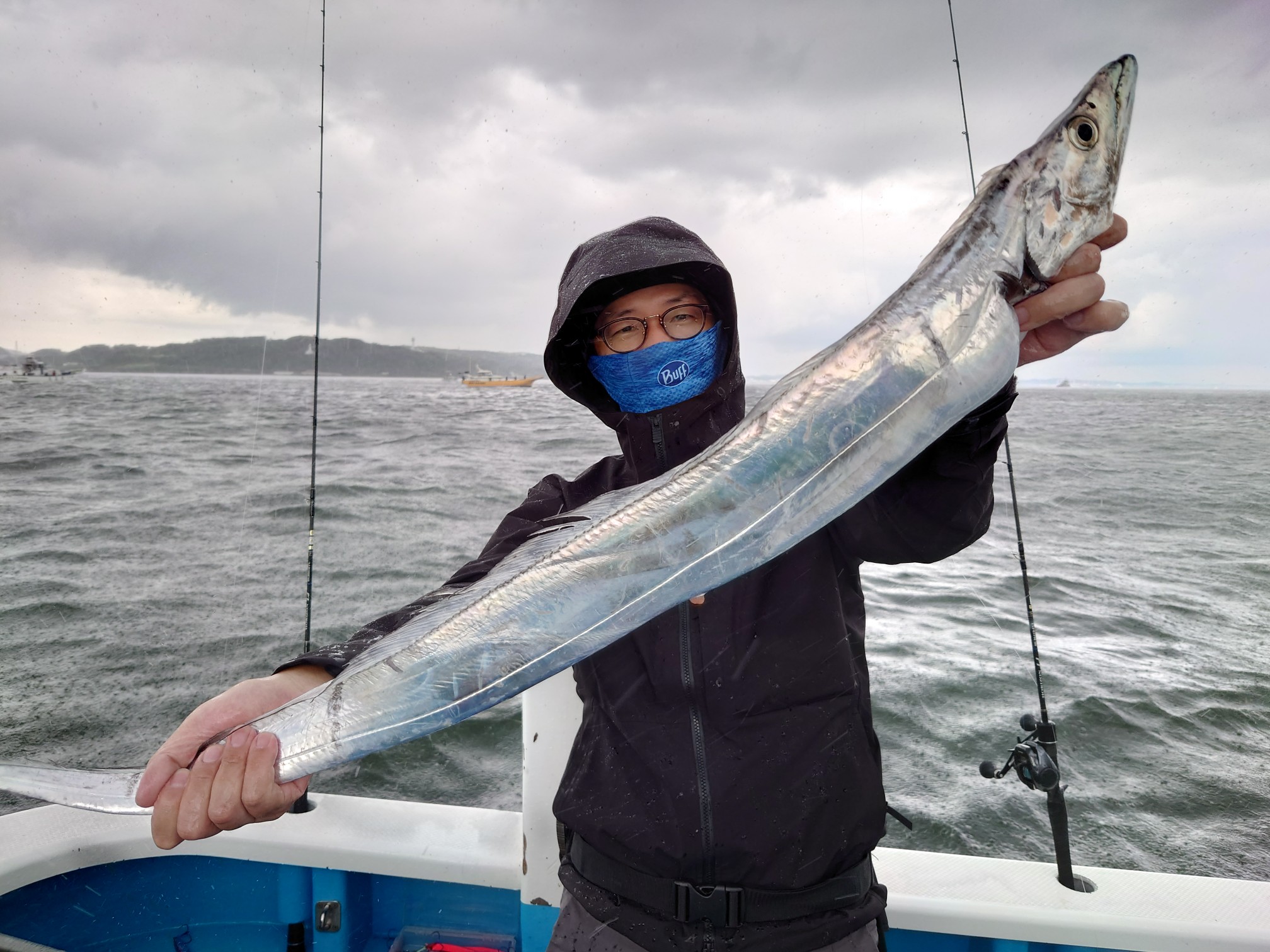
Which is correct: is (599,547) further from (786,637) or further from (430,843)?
(430,843)

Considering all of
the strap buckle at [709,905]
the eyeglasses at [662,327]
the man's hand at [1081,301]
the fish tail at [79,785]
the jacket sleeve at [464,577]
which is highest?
the eyeglasses at [662,327]

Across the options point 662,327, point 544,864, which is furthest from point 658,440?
point 544,864

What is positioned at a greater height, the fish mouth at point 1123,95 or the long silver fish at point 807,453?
the fish mouth at point 1123,95

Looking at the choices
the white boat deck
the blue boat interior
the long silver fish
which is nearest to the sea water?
the blue boat interior

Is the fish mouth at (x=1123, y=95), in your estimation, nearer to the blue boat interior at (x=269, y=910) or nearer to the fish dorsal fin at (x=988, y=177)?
the fish dorsal fin at (x=988, y=177)

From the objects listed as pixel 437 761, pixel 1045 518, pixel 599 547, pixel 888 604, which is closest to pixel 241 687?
pixel 599 547

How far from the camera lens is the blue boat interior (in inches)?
118

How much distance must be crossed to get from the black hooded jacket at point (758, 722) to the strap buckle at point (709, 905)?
0.02 m

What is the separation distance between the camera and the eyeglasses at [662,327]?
2.43 meters

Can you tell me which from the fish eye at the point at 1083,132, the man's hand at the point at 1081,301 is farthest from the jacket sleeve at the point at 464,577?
the fish eye at the point at 1083,132

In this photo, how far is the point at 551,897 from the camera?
2.67m

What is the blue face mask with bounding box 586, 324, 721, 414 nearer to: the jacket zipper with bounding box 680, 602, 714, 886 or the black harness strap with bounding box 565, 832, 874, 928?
the jacket zipper with bounding box 680, 602, 714, 886

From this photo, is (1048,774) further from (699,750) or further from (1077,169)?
(1077,169)

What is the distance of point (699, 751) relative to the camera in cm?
181
